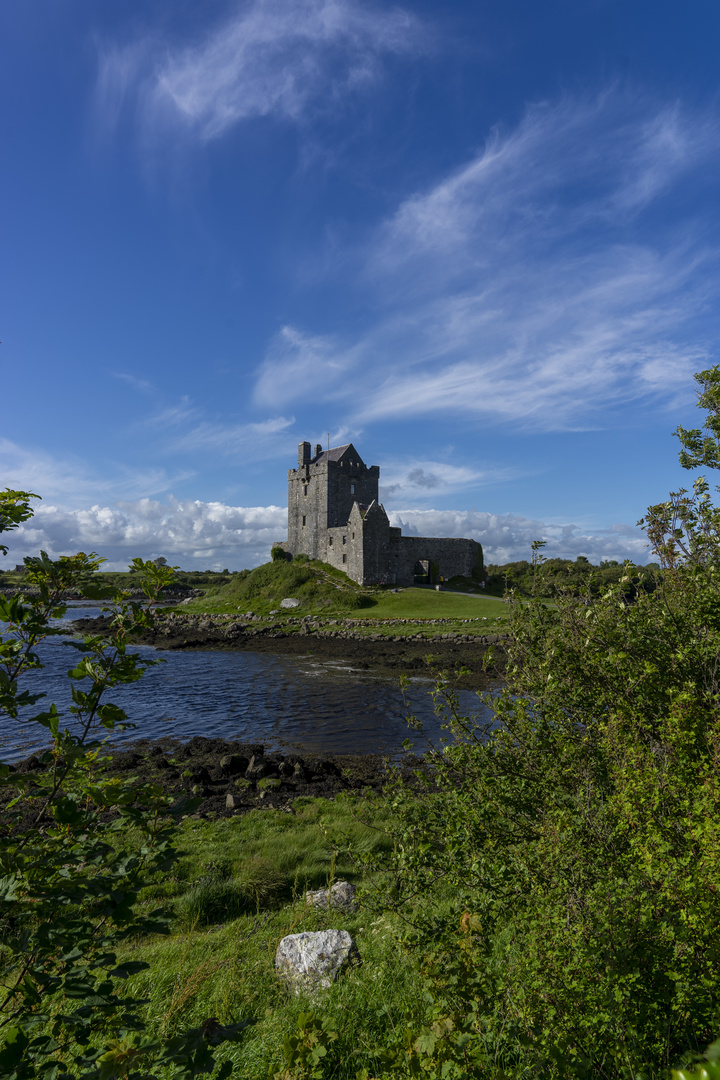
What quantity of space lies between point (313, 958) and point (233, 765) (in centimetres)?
1091

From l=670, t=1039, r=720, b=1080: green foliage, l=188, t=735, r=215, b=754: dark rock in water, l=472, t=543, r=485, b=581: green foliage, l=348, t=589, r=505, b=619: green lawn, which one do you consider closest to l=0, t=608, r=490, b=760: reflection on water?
l=188, t=735, r=215, b=754: dark rock in water

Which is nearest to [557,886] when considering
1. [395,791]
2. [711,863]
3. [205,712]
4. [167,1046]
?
[711,863]

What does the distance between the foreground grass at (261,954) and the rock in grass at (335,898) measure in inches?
5.8

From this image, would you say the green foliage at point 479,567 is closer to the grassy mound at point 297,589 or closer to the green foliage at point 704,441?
the grassy mound at point 297,589

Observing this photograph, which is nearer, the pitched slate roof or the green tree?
the green tree

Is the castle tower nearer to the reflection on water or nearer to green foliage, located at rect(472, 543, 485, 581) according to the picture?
green foliage, located at rect(472, 543, 485, 581)

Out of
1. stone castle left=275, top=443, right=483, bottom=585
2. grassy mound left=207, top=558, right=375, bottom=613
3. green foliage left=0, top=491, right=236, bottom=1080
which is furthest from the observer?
stone castle left=275, top=443, right=483, bottom=585

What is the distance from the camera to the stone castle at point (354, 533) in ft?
192

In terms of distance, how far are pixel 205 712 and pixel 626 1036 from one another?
2272 centimetres

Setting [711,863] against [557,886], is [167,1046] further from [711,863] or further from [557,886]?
[711,863]

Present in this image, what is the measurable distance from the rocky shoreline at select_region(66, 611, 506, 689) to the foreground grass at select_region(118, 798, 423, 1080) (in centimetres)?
1675

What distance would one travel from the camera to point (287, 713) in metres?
23.2

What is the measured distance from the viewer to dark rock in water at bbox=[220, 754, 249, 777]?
50.3ft

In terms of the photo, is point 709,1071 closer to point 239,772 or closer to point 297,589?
point 239,772
